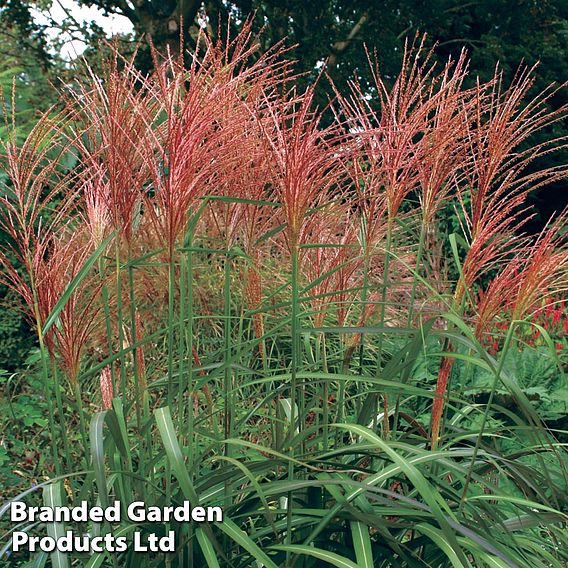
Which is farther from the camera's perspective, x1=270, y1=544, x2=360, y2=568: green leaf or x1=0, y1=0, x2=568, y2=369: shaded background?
x1=0, y1=0, x2=568, y2=369: shaded background

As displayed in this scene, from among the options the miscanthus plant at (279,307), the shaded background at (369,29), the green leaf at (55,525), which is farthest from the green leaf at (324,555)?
the shaded background at (369,29)

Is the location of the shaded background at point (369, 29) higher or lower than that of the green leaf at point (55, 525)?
higher

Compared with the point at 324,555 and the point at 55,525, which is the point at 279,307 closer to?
the point at 324,555

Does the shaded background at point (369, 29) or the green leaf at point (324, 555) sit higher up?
the shaded background at point (369, 29)

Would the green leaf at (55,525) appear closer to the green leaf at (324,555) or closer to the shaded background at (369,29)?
the green leaf at (324,555)

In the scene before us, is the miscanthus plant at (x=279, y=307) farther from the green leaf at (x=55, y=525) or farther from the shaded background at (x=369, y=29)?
the shaded background at (x=369, y=29)

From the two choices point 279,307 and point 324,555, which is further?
point 279,307

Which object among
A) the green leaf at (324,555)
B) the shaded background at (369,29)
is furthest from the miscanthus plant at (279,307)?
the shaded background at (369,29)

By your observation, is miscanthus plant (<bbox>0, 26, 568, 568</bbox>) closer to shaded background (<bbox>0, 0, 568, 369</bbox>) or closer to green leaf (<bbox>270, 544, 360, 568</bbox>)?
green leaf (<bbox>270, 544, 360, 568</bbox>)

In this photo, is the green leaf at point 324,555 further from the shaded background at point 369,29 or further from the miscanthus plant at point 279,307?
the shaded background at point 369,29

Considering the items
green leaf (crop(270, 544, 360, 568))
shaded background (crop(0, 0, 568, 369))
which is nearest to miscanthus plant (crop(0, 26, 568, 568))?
green leaf (crop(270, 544, 360, 568))

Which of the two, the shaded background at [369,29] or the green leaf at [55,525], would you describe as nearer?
the green leaf at [55,525]

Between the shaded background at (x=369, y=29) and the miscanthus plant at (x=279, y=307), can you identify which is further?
the shaded background at (x=369, y=29)

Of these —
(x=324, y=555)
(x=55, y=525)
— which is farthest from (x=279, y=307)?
(x=55, y=525)
